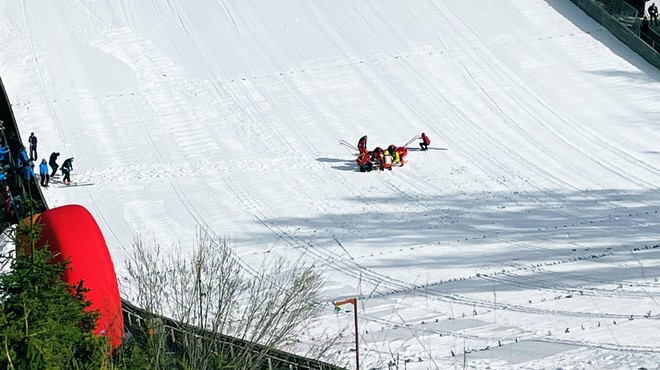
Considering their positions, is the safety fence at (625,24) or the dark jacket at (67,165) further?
the safety fence at (625,24)

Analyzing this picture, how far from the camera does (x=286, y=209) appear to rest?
93.0 ft

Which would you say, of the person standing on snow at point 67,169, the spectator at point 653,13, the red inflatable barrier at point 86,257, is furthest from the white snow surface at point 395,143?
the red inflatable barrier at point 86,257

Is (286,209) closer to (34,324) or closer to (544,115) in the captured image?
(544,115)

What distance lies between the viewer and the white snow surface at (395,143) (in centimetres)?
2267

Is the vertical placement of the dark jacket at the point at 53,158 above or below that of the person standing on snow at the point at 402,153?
above

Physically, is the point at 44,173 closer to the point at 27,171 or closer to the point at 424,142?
the point at 27,171

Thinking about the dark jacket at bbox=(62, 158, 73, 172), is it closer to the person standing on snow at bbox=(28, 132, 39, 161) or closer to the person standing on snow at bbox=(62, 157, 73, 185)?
the person standing on snow at bbox=(62, 157, 73, 185)

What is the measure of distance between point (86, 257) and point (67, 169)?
34.0ft

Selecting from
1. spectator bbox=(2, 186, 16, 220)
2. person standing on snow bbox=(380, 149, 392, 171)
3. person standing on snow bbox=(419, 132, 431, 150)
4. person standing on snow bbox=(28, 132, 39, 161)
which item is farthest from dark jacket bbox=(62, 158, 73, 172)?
person standing on snow bbox=(419, 132, 431, 150)

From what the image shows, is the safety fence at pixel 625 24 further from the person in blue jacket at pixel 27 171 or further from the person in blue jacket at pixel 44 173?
the person in blue jacket at pixel 27 171

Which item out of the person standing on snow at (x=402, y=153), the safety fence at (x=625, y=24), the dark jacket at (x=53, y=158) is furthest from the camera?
the safety fence at (x=625, y=24)

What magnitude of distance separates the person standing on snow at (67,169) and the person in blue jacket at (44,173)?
0.40 metres

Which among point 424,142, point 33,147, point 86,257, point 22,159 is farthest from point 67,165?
point 86,257

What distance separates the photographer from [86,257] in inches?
757
